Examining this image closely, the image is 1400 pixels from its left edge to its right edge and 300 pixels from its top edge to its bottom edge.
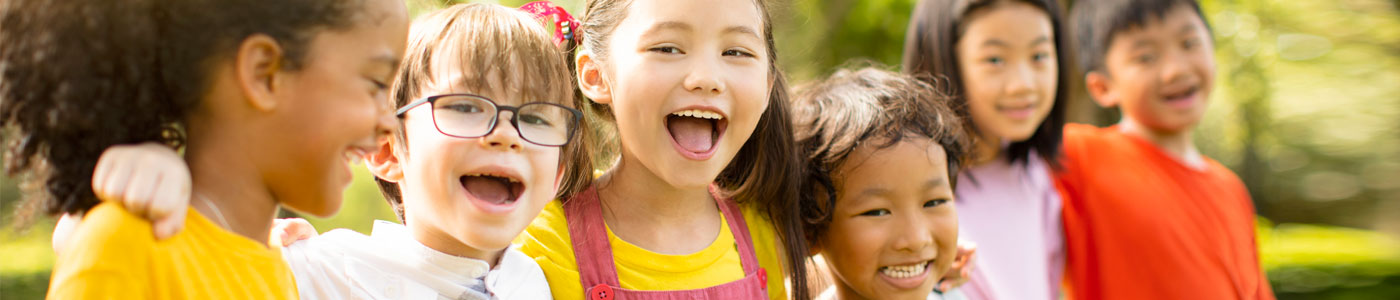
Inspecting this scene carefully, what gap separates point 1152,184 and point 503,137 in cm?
267

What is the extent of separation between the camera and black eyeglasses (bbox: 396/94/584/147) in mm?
1771

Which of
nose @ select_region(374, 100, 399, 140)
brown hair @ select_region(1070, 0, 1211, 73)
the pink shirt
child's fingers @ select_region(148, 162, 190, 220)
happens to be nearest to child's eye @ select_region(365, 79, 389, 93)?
nose @ select_region(374, 100, 399, 140)

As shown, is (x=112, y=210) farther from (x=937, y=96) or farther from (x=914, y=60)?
(x=914, y=60)

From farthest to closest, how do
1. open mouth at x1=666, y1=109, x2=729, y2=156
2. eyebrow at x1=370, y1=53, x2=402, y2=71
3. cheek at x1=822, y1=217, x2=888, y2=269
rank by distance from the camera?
cheek at x1=822, y1=217, x2=888, y2=269 → open mouth at x1=666, y1=109, x2=729, y2=156 → eyebrow at x1=370, y1=53, x2=402, y2=71

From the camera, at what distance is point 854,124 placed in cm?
251

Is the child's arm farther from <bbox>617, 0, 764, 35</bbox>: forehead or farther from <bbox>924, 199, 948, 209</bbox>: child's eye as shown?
<bbox>924, 199, 948, 209</bbox>: child's eye

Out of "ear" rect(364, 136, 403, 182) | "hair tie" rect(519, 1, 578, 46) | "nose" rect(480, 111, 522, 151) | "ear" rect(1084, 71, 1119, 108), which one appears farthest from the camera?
"ear" rect(1084, 71, 1119, 108)

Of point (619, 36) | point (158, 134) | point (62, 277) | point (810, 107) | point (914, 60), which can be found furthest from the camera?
point (914, 60)

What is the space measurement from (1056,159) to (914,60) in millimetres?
607

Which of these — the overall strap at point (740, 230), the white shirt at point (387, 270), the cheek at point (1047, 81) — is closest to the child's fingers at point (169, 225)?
the white shirt at point (387, 270)

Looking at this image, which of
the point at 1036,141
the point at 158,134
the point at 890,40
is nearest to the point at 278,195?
the point at 158,134

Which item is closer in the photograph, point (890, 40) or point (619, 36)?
point (619, 36)

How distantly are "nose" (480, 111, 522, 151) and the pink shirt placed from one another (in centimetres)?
178

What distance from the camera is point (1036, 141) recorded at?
11.2 ft
